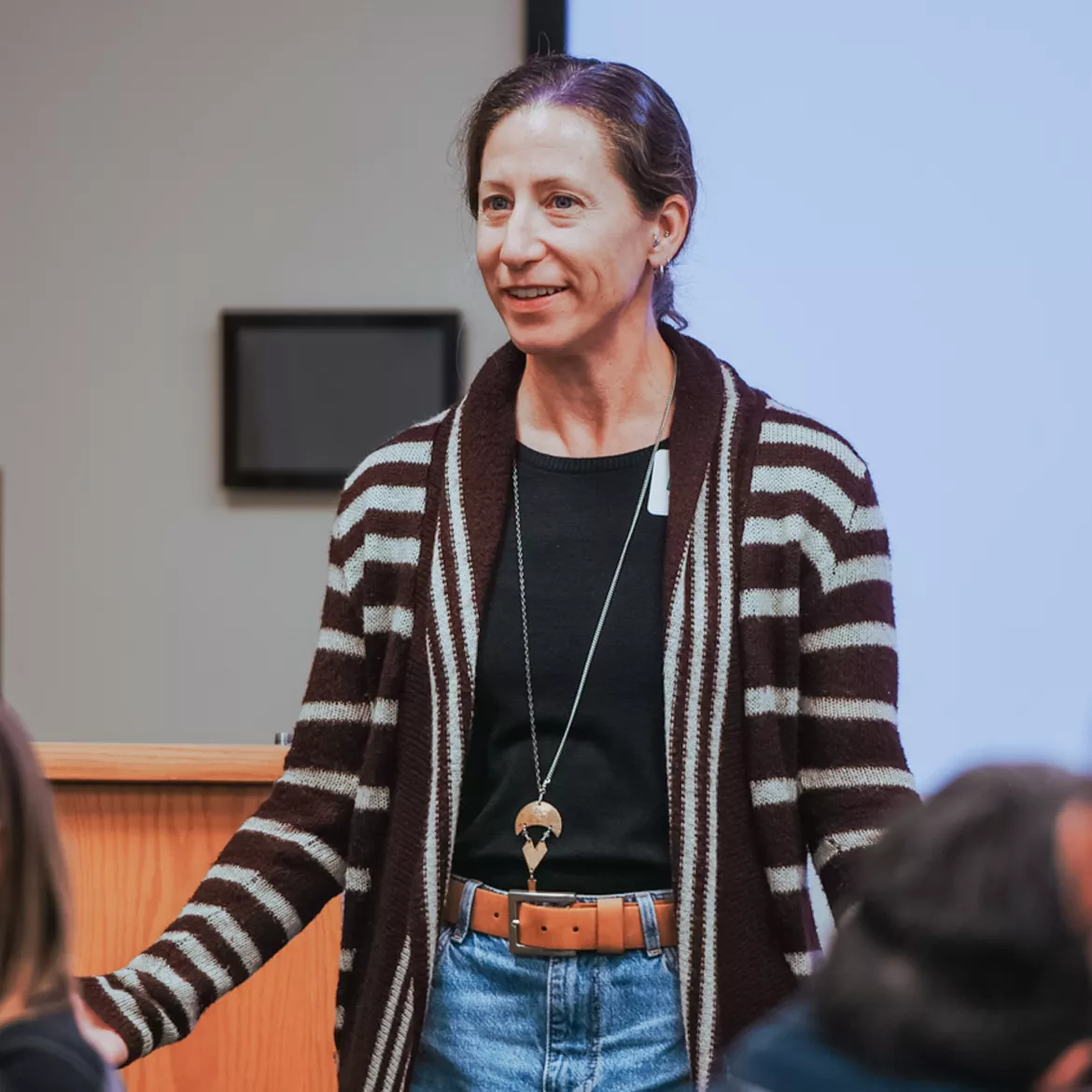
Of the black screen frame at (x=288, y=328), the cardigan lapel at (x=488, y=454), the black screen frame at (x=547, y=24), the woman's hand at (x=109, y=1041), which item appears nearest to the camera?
the woman's hand at (x=109, y=1041)

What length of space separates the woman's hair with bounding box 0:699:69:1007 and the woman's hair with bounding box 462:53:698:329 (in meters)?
0.78

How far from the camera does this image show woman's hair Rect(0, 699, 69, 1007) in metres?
1.01

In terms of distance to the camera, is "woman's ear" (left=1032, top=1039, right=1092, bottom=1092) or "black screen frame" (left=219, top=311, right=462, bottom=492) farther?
"black screen frame" (left=219, top=311, right=462, bottom=492)

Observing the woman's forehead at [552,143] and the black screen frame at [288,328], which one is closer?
the woman's forehead at [552,143]

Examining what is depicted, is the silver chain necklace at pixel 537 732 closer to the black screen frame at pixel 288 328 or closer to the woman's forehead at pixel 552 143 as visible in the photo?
the woman's forehead at pixel 552 143

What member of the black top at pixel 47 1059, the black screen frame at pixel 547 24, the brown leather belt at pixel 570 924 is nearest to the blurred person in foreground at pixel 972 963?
the black top at pixel 47 1059

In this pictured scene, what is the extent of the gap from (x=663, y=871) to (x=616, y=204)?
59cm

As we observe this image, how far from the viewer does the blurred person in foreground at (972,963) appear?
0.78m

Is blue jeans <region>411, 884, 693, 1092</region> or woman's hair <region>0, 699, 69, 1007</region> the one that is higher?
woman's hair <region>0, 699, 69, 1007</region>

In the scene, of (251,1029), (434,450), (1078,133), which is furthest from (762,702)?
(1078,133)

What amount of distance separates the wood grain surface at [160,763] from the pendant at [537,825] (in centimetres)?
61

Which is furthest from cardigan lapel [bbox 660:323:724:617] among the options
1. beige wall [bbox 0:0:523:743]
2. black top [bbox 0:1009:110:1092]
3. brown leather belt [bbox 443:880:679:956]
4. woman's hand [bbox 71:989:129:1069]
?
beige wall [bbox 0:0:523:743]

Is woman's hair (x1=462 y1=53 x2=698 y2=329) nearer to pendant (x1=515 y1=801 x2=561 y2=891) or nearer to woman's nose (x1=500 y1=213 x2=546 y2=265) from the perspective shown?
woman's nose (x1=500 y1=213 x2=546 y2=265)

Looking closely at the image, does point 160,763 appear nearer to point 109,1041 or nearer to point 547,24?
point 109,1041
